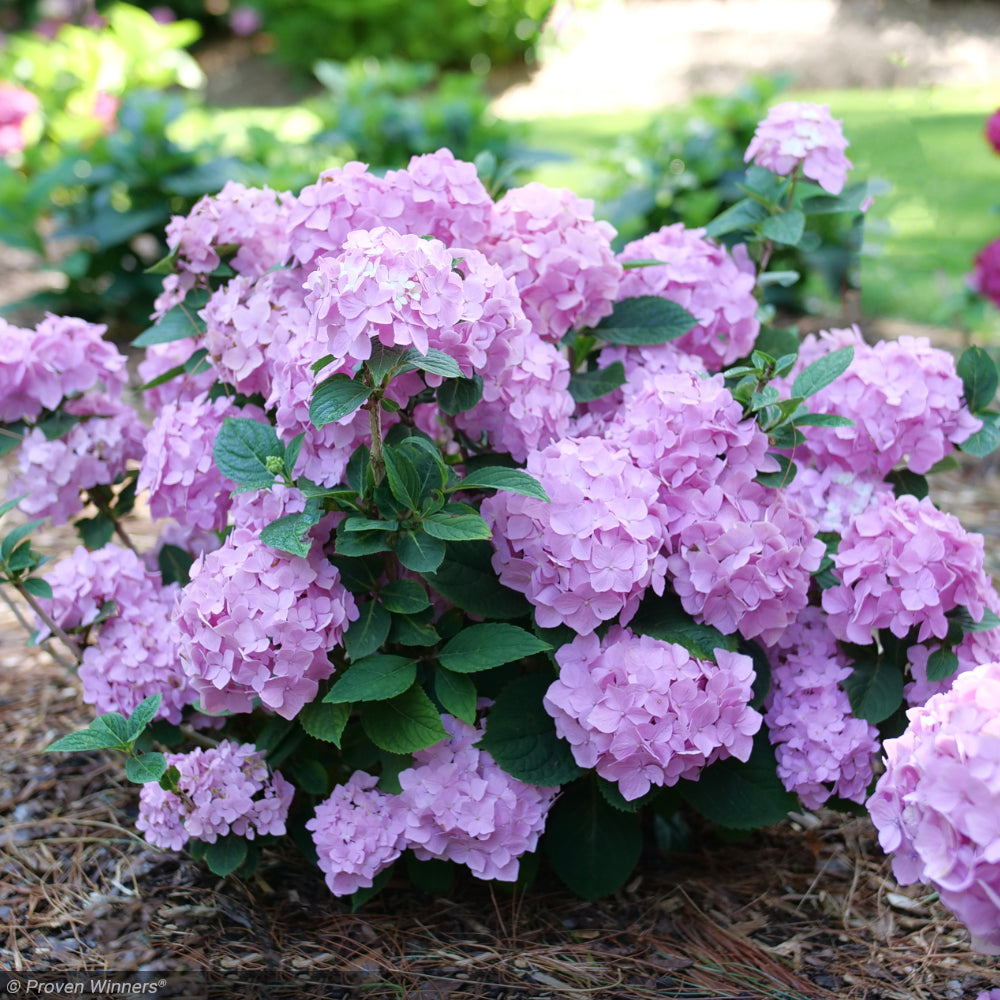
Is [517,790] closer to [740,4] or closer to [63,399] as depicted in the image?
[63,399]

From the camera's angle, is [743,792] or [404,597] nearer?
[404,597]

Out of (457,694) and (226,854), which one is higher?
(457,694)

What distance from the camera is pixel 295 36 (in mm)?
10852

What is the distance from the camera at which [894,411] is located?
1.52 m

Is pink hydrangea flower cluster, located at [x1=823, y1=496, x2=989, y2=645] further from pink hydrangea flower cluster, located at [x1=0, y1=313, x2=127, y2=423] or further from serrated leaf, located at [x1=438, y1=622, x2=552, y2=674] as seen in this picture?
pink hydrangea flower cluster, located at [x1=0, y1=313, x2=127, y2=423]

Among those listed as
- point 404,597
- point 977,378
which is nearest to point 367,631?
point 404,597

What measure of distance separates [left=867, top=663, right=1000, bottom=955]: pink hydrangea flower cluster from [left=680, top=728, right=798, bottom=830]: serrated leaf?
1.17 feet

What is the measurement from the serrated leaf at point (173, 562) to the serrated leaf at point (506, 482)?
61cm

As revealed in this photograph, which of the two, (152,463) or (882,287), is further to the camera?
(882,287)

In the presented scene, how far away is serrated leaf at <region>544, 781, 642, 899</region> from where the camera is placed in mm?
1477

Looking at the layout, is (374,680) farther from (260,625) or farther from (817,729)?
(817,729)

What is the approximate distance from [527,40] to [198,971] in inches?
412

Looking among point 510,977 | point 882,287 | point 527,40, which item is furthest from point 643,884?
point 527,40

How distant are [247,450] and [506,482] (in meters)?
0.36
